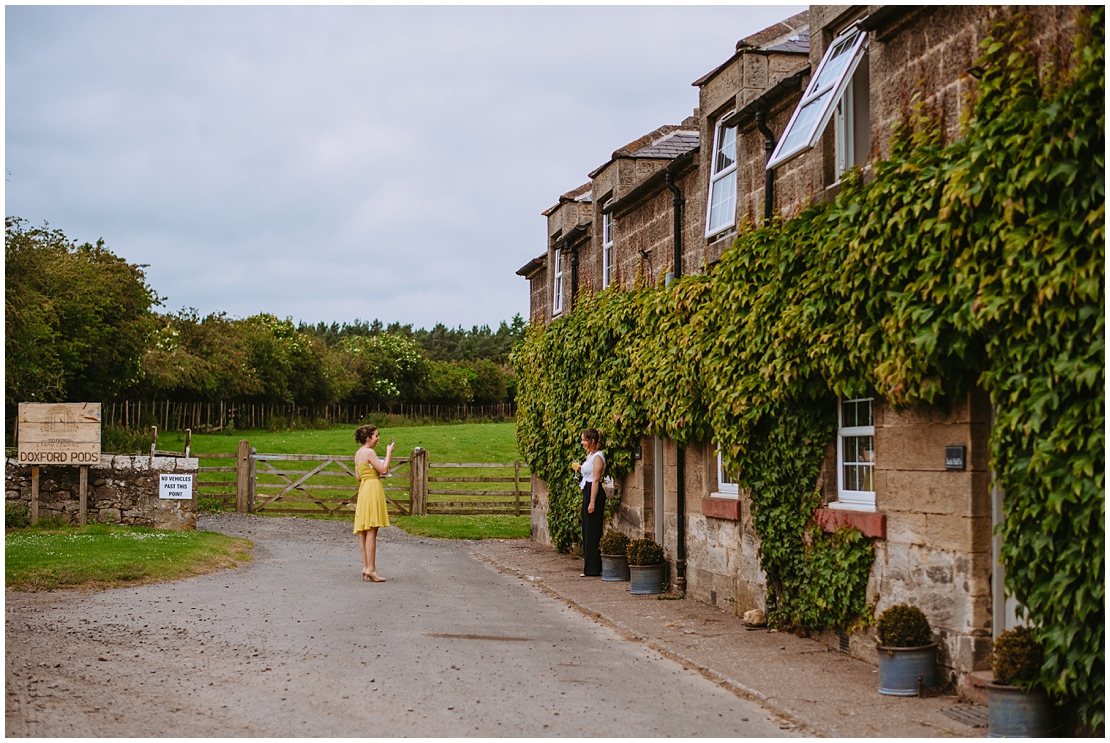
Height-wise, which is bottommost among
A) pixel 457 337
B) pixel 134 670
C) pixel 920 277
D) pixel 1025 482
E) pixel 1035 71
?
pixel 134 670

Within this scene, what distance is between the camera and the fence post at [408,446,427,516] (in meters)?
27.3

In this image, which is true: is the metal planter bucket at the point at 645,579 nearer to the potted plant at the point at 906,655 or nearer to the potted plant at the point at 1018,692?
the potted plant at the point at 906,655

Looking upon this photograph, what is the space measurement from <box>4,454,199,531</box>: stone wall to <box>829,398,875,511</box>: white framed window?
13910mm

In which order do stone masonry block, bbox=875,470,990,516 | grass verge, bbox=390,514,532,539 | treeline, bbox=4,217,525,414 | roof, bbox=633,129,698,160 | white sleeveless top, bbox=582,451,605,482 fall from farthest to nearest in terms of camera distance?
treeline, bbox=4,217,525,414, grass verge, bbox=390,514,532,539, roof, bbox=633,129,698,160, white sleeveless top, bbox=582,451,605,482, stone masonry block, bbox=875,470,990,516

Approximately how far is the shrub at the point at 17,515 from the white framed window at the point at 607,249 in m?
11.9

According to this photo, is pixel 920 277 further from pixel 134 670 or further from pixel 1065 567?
pixel 134 670

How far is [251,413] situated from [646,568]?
4803cm

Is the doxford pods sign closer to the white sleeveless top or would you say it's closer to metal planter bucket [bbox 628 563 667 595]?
the white sleeveless top

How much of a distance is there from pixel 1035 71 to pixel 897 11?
1914 millimetres

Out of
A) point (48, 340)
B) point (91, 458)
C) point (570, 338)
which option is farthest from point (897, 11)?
point (48, 340)

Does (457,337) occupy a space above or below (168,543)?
above

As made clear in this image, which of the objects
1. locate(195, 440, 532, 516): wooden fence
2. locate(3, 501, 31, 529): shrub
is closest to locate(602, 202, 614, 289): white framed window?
locate(195, 440, 532, 516): wooden fence

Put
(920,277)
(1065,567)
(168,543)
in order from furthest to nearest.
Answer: (168,543) → (920,277) → (1065,567)

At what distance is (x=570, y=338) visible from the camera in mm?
16859
